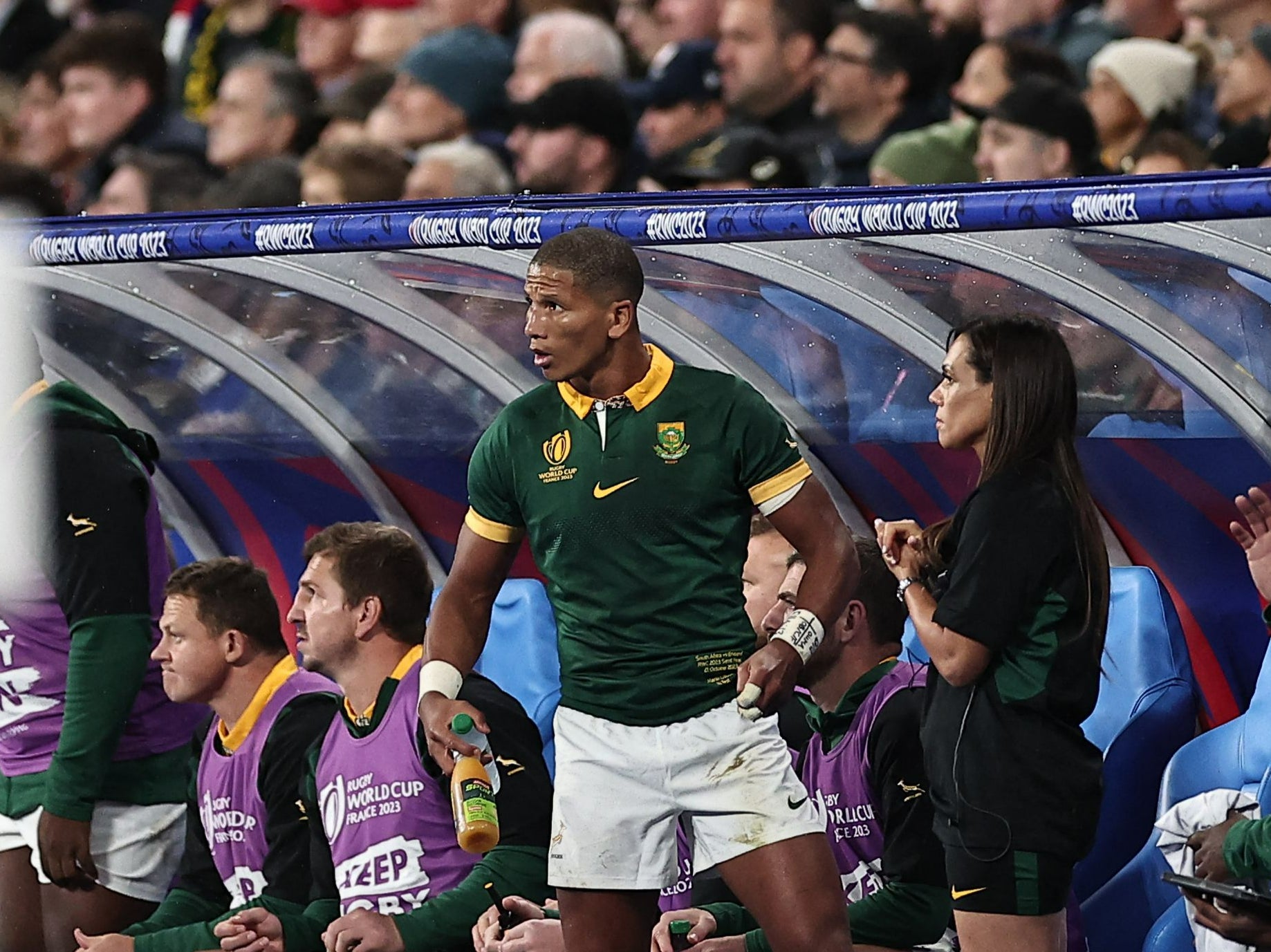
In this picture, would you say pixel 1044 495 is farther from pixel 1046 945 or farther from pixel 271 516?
pixel 271 516

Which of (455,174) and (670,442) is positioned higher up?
(455,174)

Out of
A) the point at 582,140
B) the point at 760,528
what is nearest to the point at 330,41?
the point at 582,140

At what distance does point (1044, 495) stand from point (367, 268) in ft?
6.93

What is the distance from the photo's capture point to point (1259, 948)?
13.0 ft

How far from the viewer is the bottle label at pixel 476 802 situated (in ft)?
12.9

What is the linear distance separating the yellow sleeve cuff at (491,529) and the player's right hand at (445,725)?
1.07ft

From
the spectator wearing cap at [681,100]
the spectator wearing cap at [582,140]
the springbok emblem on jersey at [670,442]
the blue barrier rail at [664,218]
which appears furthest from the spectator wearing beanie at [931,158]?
the springbok emblem on jersey at [670,442]

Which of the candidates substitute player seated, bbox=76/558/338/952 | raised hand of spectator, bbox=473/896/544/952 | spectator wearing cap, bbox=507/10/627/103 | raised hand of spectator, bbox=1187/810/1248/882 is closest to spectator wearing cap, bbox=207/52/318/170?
spectator wearing cap, bbox=507/10/627/103

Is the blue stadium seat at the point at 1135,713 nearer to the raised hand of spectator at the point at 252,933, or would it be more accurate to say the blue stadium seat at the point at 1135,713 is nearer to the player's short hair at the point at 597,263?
the player's short hair at the point at 597,263

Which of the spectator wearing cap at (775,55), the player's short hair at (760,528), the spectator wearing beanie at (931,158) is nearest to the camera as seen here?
the player's short hair at (760,528)

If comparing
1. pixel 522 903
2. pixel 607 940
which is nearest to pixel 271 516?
pixel 522 903

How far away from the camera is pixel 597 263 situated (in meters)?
3.97

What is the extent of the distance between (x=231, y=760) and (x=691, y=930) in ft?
4.56

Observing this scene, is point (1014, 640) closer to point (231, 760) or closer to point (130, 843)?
point (231, 760)
